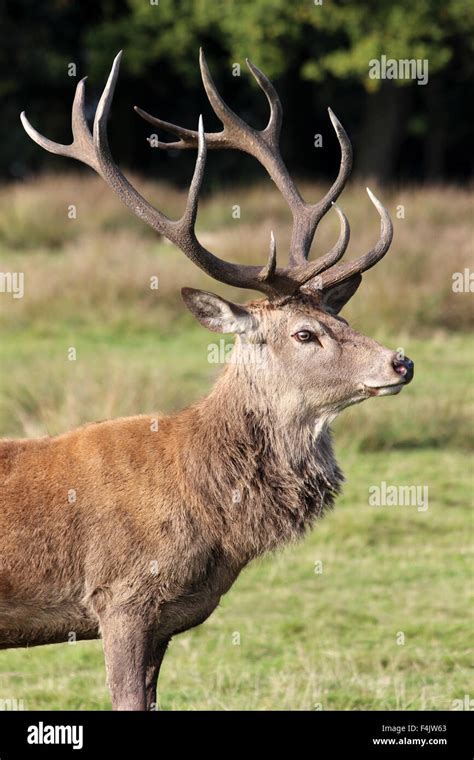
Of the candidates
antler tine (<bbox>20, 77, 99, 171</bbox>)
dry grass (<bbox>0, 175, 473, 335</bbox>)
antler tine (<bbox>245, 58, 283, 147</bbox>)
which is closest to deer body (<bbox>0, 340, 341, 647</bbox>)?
antler tine (<bbox>20, 77, 99, 171</bbox>)

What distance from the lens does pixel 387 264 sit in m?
15.3

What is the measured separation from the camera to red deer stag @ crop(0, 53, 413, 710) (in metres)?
4.91

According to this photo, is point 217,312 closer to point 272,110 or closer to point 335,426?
point 272,110

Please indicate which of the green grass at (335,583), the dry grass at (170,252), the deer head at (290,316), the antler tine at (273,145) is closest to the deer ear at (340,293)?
the deer head at (290,316)

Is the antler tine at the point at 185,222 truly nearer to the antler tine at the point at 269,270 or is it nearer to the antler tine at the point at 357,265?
the antler tine at the point at 269,270

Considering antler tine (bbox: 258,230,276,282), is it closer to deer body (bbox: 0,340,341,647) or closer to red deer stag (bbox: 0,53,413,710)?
red deer stag (bbox: 0,53,413,710)

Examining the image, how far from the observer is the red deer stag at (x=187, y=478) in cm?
491

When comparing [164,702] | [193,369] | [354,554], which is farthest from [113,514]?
[193,369]

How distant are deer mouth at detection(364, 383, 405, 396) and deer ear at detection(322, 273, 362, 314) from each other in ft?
1.65

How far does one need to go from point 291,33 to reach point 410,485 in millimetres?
16666

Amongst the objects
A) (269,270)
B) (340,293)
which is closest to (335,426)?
(340,293)

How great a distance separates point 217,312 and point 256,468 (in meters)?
0.65

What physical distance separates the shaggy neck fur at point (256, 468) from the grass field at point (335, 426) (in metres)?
1.35

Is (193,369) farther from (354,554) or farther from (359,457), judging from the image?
(354,554)
